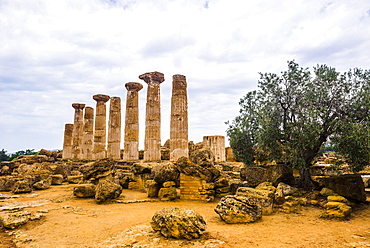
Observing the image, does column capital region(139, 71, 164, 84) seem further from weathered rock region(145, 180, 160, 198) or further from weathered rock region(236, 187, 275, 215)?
weathered rock region(236, 187, 275, 215)

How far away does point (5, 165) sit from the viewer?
76.2 ft

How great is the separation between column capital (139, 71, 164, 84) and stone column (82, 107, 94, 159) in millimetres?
12128

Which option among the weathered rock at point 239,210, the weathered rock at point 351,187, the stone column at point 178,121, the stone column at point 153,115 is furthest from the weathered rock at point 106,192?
the weathered rock at point 351,187

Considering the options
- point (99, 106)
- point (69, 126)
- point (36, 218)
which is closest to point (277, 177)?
point (36, 218)

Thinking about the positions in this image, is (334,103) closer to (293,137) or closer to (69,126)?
(293,137)

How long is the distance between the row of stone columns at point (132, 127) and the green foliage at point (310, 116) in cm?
675

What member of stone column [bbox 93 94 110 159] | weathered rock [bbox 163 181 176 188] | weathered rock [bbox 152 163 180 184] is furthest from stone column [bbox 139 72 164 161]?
stone column [bbox 93 94 110 159]

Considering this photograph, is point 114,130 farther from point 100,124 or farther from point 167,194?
point 167,194

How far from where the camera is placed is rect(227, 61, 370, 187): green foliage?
8.20 metres

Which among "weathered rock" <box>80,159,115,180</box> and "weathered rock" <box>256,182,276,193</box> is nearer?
"weathered rock" <box>256,182,276,193</box>

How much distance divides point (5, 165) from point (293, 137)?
26577 millimetres

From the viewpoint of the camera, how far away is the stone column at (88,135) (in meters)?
27.0

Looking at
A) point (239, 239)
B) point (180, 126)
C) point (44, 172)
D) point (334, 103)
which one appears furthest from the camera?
point (180, 126)

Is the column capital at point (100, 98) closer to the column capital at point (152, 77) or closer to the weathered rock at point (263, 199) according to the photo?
the column capital at point (152, 77)
